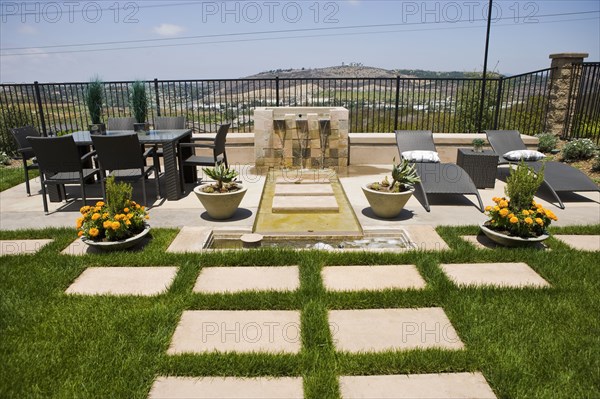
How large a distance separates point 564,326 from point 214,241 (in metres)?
3.33

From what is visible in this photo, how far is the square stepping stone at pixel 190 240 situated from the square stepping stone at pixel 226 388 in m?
1.94

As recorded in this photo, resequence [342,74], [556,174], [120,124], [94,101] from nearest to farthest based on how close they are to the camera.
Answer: [556,174]
[94,101]
[120,124]
[342,74]

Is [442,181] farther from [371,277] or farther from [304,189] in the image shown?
[371,277]

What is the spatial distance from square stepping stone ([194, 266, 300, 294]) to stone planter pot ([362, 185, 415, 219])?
5.70 feet

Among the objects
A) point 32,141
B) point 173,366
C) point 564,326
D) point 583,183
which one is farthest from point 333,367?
point 583,183

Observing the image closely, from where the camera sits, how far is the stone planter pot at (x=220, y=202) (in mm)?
4891

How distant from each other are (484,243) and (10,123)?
37.5 ft

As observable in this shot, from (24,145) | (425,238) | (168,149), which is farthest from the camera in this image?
(24,145)

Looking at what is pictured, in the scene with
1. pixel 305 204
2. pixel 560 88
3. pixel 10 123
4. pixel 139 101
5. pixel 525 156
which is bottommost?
pixel 305 204

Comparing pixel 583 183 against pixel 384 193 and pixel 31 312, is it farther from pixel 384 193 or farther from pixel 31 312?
pixel 31 312

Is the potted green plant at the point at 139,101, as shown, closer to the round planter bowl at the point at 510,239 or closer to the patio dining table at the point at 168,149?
the patio dining table at the point at 168,149

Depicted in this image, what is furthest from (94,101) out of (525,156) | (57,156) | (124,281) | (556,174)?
(556,174)

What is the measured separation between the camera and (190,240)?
14.4 feet

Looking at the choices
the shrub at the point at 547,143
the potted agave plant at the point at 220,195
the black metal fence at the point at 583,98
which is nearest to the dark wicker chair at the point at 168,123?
the potted agave plant at the point at 220,195
